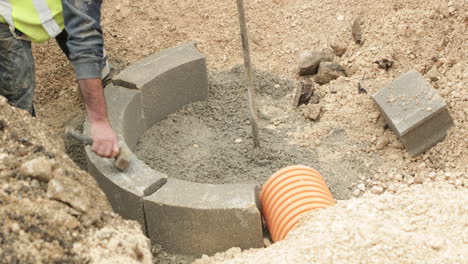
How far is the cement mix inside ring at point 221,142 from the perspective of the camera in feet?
15.1

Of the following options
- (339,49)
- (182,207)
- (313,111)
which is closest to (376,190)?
(313,111)

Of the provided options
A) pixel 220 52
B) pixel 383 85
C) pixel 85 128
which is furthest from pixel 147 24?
pixel 383 85

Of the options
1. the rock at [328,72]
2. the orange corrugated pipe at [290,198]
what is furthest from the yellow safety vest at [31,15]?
the rock at [328,72]

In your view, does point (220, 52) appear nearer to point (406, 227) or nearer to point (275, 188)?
point (275, 188)

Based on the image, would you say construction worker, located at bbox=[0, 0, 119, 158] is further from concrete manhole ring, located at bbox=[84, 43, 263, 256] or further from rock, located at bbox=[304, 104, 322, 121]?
rock, located at bbox=[304, 104, 322, 121]

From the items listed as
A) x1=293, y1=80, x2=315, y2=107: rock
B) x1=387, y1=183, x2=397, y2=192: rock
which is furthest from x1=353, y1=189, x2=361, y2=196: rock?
x1=293, y1=80, x2=315, y2=107: rock

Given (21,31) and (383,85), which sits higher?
(21,31)

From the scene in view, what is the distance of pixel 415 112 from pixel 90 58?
2356 mm

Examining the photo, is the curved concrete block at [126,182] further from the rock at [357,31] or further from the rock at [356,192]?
the rock at [357,31]

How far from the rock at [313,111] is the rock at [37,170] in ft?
8.61

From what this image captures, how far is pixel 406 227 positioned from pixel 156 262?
1591 mm

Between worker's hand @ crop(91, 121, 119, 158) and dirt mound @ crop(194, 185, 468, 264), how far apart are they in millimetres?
880

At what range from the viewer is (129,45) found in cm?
575

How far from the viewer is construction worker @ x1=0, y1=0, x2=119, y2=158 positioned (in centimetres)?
371
